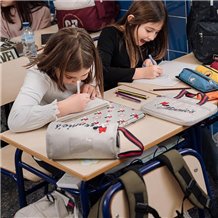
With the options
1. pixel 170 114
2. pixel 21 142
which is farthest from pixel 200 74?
pixel 21 142

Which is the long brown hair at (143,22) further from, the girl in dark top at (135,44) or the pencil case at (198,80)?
the pencil case at (198,80)

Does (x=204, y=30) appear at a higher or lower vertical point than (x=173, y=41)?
higher

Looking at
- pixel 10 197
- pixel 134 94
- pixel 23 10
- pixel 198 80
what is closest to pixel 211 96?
pixel 198 80

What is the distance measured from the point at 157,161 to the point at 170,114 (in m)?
0.33

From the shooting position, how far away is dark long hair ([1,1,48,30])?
3330mm

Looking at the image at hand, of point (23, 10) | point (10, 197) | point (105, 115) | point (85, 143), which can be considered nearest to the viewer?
point (85, 143)

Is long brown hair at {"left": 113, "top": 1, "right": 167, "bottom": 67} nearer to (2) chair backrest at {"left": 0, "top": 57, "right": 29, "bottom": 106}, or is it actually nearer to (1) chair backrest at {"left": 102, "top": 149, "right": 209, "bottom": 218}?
(2) chair backrest at {"left": 0, "top": 57, "right": 29, "bottom": 106}

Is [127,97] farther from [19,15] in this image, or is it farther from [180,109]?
[19,15]

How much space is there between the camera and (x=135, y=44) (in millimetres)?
2475

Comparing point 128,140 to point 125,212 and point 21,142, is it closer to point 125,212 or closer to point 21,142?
point 125,212

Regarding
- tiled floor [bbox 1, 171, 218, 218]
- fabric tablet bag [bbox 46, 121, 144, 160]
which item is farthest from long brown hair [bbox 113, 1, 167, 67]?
fabric tablet bag [bbox 46, 121, 144, 160]

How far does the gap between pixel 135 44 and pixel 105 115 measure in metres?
0.71

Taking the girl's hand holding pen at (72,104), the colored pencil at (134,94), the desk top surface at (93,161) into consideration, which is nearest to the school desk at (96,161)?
the desk top surface at (93,161)

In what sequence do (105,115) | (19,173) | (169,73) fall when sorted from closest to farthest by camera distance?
(105,115) → (19,173) → (169,73)
